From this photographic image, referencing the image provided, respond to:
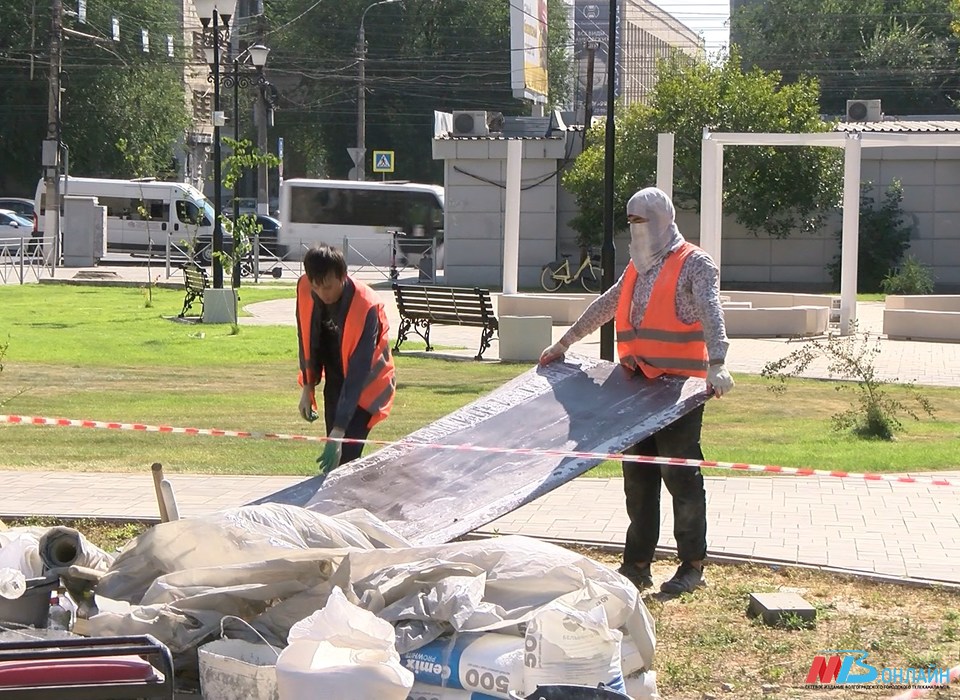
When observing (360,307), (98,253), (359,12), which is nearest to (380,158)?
(98,253)

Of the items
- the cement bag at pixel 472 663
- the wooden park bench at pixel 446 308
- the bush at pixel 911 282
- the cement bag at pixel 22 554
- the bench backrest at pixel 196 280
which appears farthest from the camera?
the bush at pixel 911 282

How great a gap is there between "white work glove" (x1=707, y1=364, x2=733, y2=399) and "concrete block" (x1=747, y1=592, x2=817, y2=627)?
2.77ft

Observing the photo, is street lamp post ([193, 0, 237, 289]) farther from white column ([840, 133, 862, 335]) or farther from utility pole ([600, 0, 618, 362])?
white column ([840, 133, 862, 335])

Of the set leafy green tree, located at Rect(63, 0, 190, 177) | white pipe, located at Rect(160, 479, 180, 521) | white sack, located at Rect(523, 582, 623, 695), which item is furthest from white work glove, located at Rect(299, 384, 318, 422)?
leafy green tree, located at Rect(63, 0, 190, 177)

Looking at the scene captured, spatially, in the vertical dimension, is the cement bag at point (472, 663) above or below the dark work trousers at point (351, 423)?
below

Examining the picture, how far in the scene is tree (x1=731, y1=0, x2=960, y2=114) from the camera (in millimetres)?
64125

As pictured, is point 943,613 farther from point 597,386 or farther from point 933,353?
point 933,353

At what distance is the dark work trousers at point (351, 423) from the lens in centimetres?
666

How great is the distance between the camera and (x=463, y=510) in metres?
5.77

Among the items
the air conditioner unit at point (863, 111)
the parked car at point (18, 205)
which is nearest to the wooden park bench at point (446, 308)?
the air conditioner unit at point (863, 111)

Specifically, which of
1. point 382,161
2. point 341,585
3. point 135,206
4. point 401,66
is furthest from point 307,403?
point 401,66

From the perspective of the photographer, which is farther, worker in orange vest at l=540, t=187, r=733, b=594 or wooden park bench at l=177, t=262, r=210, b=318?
wooden park bench at l=177, t=262, r=210, b=318

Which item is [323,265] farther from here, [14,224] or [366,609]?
[14,224]

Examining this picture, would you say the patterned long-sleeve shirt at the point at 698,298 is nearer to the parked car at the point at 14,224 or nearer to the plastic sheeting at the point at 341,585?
the plastic sheeting at the point at 341,585
